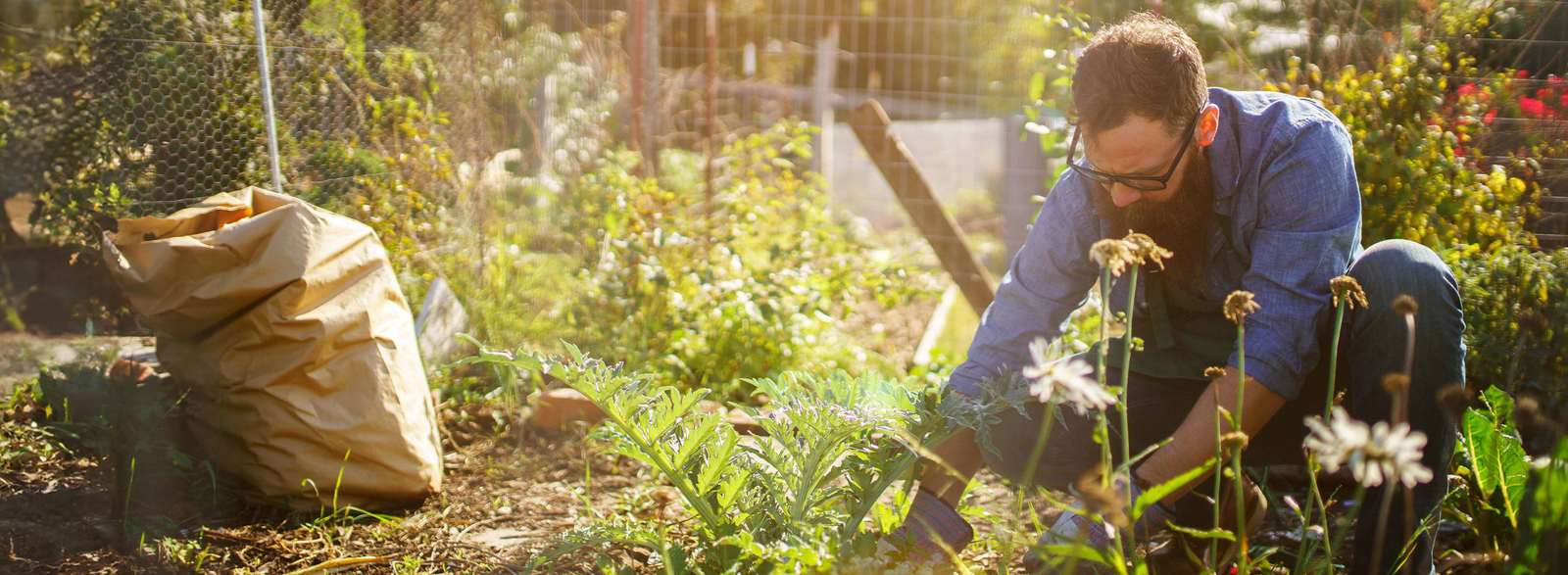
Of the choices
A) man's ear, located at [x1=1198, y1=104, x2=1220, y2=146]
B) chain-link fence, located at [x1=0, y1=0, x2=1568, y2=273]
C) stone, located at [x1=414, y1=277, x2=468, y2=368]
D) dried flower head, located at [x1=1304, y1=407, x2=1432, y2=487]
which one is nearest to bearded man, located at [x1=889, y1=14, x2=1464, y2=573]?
man's ear, located at [x1=1198, y1=104, x2=1220, y2=146]

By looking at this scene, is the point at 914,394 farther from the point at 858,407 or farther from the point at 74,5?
the point at 74,5

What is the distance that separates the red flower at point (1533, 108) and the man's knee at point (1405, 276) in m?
1.43

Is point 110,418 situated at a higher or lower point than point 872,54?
lower

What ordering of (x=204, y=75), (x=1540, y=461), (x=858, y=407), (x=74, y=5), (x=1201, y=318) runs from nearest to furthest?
(x=1540, y=461)
(x=858, y=407)
(x=1201, y=318)
(x=74, y=5)
(x=204, y=75)

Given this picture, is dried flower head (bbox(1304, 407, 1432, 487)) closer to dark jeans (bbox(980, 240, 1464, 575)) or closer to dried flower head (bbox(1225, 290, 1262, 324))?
dried flower head (bbox(1225, 290, 1262, 324))

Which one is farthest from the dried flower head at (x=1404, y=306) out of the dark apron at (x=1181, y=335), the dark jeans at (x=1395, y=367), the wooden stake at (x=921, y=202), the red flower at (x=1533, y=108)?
the wooden stake at (x=921, y=202)

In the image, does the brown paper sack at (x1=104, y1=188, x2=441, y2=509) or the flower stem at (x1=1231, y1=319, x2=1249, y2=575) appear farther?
the brown paper sack at (x1=104, y1=188, x2=441, y2=509)

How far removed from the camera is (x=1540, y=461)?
1017mm

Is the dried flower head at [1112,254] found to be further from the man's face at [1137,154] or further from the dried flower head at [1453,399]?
the man's face at [1137,154]

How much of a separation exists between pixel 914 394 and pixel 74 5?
220cm

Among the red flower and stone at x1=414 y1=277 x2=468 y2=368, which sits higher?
the red flower

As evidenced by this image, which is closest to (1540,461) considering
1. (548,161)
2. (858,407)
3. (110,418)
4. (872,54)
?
(858,407)

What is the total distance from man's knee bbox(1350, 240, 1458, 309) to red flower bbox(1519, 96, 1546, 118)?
1429mm

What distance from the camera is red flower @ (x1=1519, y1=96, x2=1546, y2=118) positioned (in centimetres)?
247
